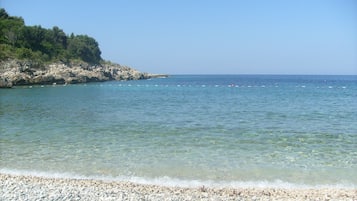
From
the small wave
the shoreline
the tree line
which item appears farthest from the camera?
the tree line

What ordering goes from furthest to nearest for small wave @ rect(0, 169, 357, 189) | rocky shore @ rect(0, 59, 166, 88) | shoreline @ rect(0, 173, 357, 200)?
rocky shore @ rect(0, 59, 166, 88)
small wave @ rect(0, 169, 357, 189)
shoreline @ rect(0, 173, 357, 200)

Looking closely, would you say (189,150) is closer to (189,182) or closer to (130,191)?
(189,182)

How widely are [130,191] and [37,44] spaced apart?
318ft

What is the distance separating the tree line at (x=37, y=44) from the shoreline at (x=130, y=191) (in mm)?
68378

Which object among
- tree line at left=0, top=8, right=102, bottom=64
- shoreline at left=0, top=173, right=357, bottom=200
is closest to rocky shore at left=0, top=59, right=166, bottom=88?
tree line at left=0, top=8, right=102, bottom=64

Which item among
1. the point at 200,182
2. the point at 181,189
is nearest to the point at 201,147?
the point at 200,182

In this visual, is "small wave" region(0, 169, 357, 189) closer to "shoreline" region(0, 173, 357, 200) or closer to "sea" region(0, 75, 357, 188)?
"sea" region(0, 75, 357, 188)

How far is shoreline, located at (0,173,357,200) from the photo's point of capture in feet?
27.5

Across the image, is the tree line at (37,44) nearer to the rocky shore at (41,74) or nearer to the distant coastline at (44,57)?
the distant coastline at (44,57)

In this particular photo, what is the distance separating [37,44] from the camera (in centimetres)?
9794

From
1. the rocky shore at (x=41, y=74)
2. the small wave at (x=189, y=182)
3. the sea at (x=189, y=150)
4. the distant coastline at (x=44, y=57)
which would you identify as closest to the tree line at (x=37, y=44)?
the distant coastline at (x=44, y=57)

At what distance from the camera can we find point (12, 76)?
2630 inches

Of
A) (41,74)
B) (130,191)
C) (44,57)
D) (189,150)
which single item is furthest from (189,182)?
(44,57)

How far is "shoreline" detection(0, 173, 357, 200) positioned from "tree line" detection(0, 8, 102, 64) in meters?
68.4
